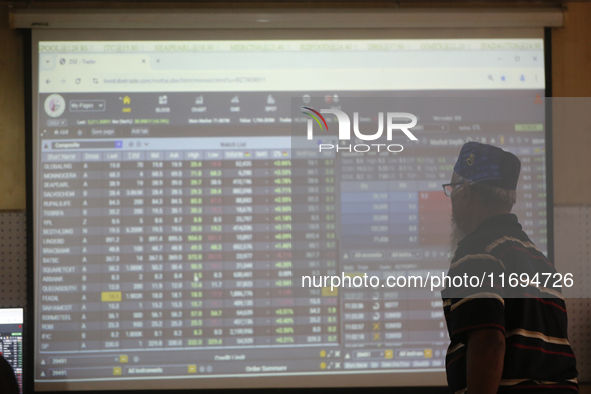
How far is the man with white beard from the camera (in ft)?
3.18

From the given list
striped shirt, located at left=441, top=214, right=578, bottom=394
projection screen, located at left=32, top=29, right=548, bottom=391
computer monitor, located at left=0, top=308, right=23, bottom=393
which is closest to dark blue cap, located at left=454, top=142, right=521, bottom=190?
striped shirt, located at left=441, top=214, right=578, bottom=394

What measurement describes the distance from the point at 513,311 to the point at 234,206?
3.78ft

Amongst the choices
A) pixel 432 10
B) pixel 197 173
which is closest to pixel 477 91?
pixel 432 10

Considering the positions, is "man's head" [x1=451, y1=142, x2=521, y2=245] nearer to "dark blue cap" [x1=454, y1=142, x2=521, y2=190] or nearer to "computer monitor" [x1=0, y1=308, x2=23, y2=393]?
"dark blue cap" [x1=454, y1=142, x2=521, y2=190]

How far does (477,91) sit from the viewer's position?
5.94 ft

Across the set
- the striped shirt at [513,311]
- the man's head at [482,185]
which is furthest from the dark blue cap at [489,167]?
the striped shirt at [513,311]

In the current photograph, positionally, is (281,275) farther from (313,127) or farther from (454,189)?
(454,189)

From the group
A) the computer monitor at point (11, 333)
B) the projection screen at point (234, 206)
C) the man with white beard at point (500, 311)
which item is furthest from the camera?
the projection screen at point (234, 206)

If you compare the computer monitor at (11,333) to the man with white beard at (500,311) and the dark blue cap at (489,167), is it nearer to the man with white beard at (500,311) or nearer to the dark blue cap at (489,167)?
the man with white beard at (500,311)

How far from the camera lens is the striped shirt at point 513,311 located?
989mm

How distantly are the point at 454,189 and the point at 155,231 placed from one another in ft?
4.11

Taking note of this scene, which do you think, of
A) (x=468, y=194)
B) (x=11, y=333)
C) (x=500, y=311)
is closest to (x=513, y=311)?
(x=500, y=311)

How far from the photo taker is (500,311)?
0.98 m

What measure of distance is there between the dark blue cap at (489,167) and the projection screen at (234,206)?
61 cm
